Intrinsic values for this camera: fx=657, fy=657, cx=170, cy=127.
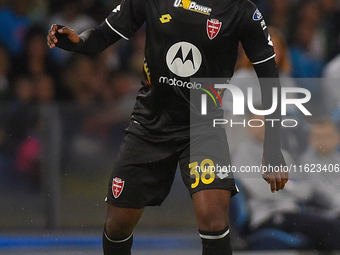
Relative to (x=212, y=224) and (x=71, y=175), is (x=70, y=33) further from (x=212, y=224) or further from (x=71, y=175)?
(x=71, y=175)

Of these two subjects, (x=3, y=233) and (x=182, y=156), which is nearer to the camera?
(x=182, y=156)

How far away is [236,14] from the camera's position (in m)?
3.74

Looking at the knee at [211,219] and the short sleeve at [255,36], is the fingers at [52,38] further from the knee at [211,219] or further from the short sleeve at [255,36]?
the knee at [211,219]

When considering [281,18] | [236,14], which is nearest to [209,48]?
[236,14]

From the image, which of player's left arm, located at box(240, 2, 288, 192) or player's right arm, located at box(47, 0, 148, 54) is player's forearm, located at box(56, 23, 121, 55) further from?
player's left arm, located at box(240, 2, 288, 192)

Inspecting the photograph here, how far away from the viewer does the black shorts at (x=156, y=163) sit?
3.77m

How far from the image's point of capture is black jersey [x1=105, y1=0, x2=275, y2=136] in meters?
3.74

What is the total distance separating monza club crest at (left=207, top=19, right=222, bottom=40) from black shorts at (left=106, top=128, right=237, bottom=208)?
570 mm

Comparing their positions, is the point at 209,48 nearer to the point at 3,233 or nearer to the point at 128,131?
the point at 128,131

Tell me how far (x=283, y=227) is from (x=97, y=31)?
2474mm

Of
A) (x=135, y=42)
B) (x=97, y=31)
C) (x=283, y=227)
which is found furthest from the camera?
(x=135, y=42)

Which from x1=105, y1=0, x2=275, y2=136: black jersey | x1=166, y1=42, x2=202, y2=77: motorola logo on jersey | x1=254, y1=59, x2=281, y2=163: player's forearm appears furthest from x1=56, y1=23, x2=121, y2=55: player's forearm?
x1=254, y1=59, x2=281, y2=163: player's forearm

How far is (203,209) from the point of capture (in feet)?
11.8

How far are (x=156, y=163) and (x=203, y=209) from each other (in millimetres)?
457
